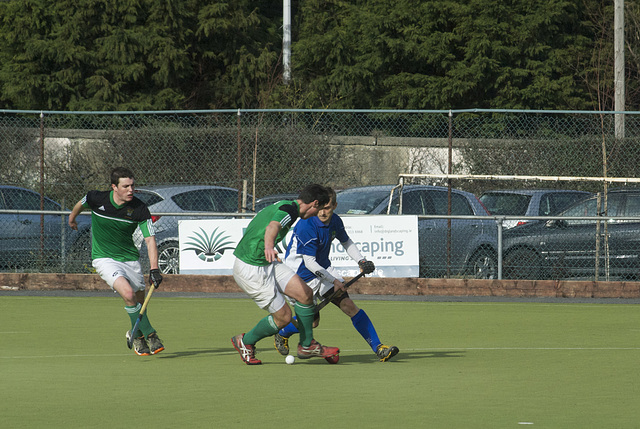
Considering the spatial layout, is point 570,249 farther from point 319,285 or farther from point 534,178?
point 319,285

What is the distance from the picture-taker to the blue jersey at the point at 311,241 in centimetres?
981

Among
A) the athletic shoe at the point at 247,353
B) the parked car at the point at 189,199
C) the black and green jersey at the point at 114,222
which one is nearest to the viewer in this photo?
the athletic shoe at the point at 247,353

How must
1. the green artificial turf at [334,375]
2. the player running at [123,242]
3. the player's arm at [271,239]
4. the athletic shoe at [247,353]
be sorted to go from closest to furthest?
1. the green artificial turf at [334,375]
2. the player's arm at [271,239]
3. the athletic shoe at [247,353]
4. the player running at [123,242]

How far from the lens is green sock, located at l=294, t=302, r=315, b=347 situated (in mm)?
9445

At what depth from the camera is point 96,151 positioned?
723 inches

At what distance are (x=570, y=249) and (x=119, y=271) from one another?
27.6 feet

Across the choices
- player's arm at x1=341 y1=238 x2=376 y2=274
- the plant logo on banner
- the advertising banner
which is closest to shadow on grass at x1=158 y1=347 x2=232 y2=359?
player's arm at x1=341 y1=238 x2=376 y2=274

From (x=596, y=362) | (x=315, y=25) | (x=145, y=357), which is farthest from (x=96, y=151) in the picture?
(x=315, y=25)

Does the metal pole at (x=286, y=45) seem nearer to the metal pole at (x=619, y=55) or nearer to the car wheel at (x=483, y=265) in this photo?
the metal pole at (x=619, y=55)

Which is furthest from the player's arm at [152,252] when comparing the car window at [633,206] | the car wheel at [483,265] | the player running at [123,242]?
the car window at [633,206]

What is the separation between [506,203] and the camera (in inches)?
692

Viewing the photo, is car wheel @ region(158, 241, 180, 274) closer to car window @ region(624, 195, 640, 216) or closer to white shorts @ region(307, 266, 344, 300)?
car window @ region(624, 195, 640, 216)

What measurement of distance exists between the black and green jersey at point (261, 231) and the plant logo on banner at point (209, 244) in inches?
281

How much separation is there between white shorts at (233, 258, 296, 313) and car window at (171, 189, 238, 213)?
8.07m
